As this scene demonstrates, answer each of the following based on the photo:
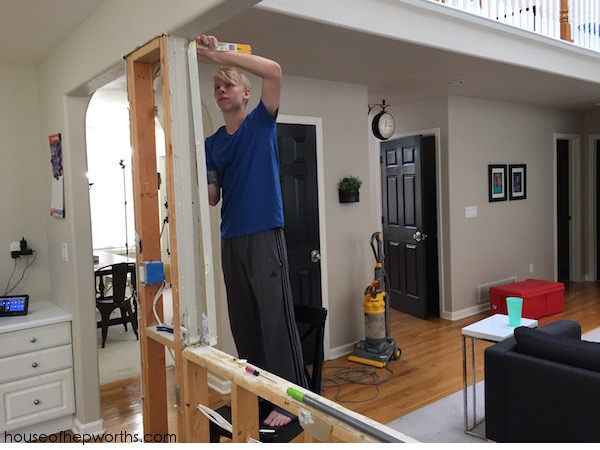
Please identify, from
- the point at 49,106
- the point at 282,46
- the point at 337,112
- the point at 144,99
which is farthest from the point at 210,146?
the point at 337,112

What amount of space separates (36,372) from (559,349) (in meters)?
2.91

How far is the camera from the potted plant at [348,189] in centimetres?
454

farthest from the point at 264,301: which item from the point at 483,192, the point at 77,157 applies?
the point at 483,192

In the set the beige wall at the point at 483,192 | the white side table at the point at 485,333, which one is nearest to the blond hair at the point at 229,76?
the white side table at the point at 485,333

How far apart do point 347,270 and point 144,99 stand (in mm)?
3036

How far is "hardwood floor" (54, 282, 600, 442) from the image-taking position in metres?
3.49

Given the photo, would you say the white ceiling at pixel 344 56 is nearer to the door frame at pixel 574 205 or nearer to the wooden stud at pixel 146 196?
the wooden stud at pixel 146 196

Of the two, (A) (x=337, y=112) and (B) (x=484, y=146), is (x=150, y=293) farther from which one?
(B) (x=484, y=146)

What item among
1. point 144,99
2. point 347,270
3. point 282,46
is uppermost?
point 282,46

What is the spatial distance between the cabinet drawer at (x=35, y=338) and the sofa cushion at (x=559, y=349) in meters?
2.62

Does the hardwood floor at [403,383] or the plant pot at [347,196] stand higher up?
the plant pot at [347,196]

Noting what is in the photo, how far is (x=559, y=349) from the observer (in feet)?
A: 7.97

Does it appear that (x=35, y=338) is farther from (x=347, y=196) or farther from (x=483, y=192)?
(x=483, y=192)

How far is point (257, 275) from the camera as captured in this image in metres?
1.85
